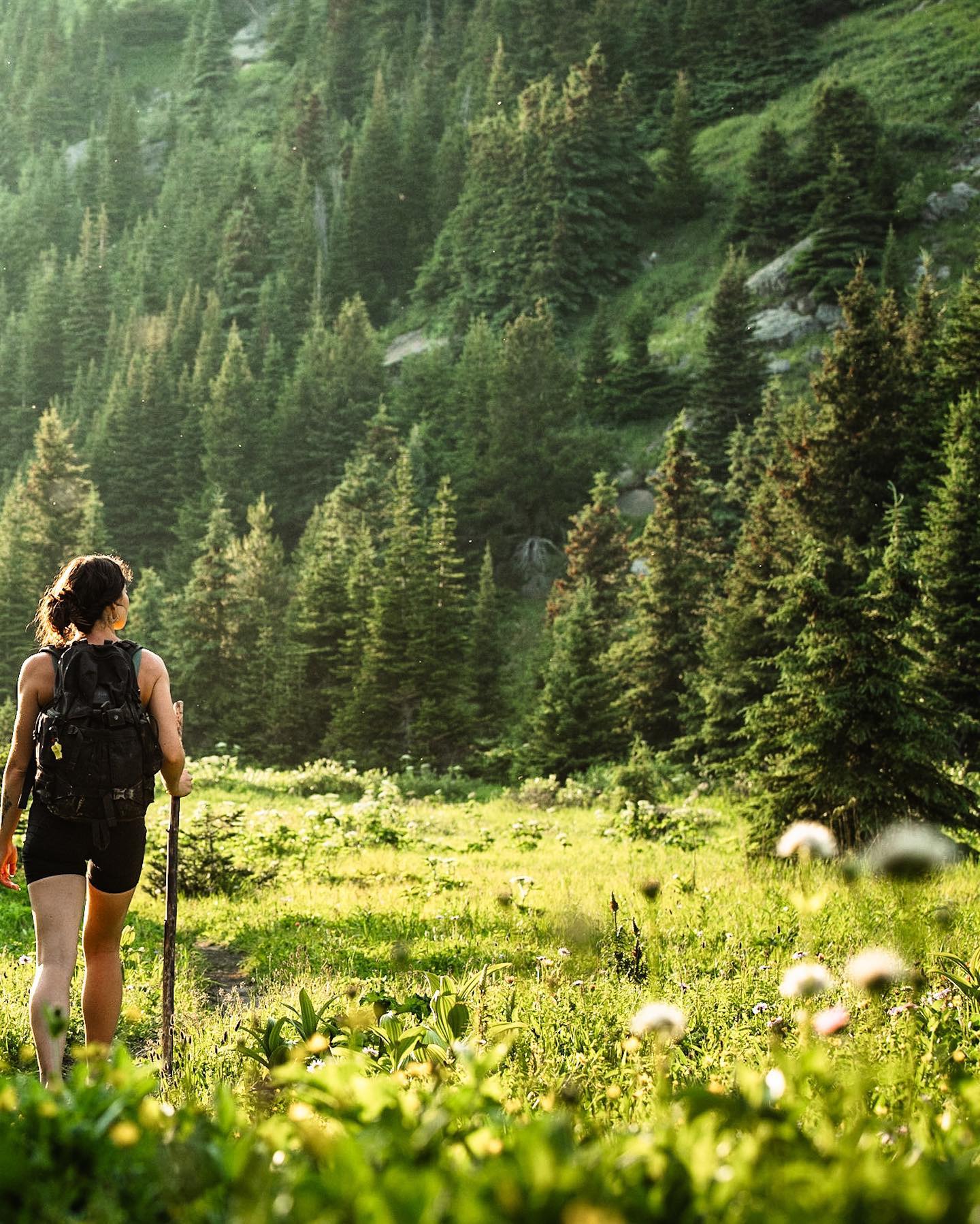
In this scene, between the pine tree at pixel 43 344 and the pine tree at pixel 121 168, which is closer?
the pine tree at pixel 43 344

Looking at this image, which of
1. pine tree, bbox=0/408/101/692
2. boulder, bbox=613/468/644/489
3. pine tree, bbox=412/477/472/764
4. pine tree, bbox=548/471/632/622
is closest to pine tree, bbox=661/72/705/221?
boulder, bbox=613/468/644/489

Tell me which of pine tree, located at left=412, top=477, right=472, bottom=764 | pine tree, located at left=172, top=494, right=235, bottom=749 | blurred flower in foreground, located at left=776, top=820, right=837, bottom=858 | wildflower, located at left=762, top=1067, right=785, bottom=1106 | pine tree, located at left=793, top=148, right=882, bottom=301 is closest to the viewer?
wildflower, located at left=762, top=1067, right=785, bottom=1106

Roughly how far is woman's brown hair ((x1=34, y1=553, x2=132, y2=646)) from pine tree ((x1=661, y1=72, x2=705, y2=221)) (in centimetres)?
5468

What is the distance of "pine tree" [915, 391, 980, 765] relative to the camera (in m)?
16.1

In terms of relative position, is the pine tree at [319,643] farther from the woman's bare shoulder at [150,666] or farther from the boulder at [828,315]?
the woman's bare shoulder at [150,666]

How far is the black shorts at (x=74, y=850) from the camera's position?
367 centimetres

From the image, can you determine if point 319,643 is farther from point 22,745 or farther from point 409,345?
point 409,345

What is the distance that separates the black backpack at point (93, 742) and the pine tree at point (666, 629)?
19.1 metres

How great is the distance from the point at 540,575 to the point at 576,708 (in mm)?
17630

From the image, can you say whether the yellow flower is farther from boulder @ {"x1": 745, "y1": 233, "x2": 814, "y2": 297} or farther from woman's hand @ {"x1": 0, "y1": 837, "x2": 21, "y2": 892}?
boulder @ {"x1": 745, "y1": 233, "x2": 814, "y2": 297}

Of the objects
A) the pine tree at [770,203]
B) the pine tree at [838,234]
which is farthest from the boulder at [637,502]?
the pine tree at [770,203]

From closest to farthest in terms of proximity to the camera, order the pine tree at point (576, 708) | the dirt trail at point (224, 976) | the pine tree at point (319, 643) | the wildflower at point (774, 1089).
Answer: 1. the wildflower at point (774, 1089)
2. the dirt trail at point (224, 976)
3. the pine tree at point (576, 708)
4. the pine tree at point (319, 643)

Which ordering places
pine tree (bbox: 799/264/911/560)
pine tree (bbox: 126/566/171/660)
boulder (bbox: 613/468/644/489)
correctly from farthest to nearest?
1. boulder (bbox: 613/468/644/489)
2. pine tree (bbox: 126/566/171/660)
3. pine tree (bbox: 799/264/911/560)

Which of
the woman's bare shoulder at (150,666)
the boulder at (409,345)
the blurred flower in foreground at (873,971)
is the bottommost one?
the blurred flower in foreground at (873,971)
